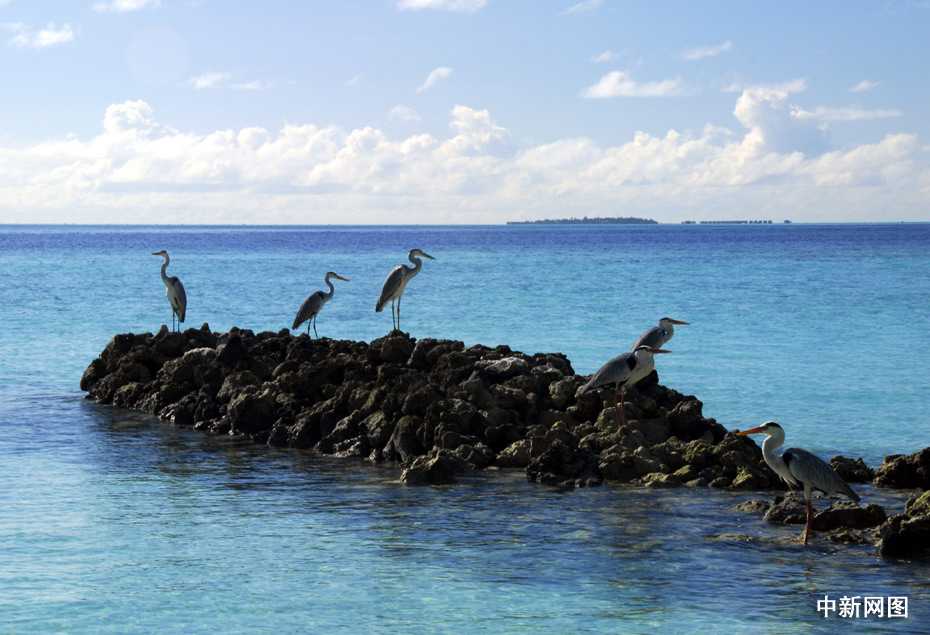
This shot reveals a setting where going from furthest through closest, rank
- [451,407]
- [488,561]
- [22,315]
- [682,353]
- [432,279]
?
[432,279]
[22,315]
[682,353]
[451,407]
[488,561]

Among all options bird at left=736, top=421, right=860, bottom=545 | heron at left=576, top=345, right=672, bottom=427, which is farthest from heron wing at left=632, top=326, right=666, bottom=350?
bird at left=736, top=421, right=860, bottom=545

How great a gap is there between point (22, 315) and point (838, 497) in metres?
38.1

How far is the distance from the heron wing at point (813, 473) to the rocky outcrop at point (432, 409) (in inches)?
86.5

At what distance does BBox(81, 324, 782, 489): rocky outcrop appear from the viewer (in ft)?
53.1

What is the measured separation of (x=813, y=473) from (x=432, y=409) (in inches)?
255

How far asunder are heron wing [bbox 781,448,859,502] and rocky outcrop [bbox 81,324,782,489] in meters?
2.20

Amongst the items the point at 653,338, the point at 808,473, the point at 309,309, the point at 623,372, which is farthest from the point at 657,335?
the point at 309,309

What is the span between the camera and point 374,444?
18.1m

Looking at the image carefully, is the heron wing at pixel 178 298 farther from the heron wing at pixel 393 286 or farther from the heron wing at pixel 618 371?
the heron wing at pixel 618 371

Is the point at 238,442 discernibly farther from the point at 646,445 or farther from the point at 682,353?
the point at 682,353

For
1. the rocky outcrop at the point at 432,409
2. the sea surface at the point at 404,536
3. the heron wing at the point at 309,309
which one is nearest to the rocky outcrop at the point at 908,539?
the sea surface at the point at 404,536

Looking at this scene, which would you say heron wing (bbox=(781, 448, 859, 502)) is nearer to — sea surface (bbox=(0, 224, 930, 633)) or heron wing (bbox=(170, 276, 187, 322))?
sea surface (bbox=(0, 224, 930, 633))

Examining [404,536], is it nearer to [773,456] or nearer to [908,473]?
[773,456]

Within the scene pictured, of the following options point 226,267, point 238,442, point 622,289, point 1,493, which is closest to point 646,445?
point 238,442
